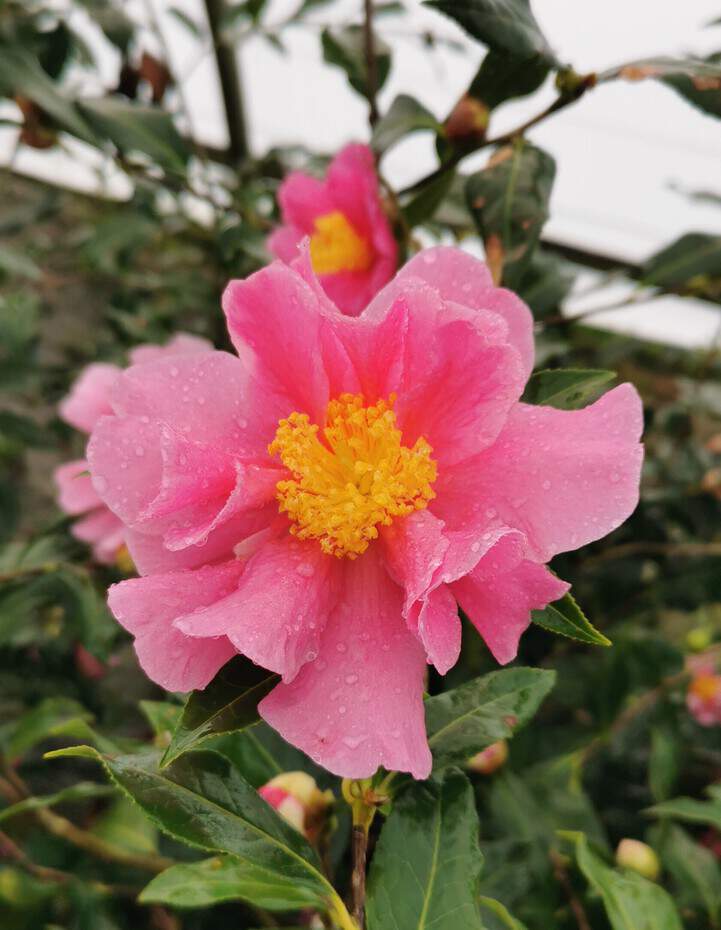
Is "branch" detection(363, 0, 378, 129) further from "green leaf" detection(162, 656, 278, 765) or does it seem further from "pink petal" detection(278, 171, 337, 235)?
"green leaf" detection(162, 656, 278, 765)

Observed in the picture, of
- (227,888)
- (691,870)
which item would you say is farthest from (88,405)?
(691,870)

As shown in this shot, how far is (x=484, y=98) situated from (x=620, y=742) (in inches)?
43.6

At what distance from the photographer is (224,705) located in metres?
0.51

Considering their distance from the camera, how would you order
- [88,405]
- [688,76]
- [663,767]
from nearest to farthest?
1. [688,76]
2. [88,405]
3. [663,767]

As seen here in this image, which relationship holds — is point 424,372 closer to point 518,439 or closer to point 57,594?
point 518,439

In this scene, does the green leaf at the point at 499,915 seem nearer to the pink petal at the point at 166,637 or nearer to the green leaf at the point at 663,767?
the pink petal at the point at 166,637

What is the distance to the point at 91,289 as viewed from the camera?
2799 mm

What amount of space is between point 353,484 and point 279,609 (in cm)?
13

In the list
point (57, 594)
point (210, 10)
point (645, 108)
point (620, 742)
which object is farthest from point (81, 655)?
point (645, 108)

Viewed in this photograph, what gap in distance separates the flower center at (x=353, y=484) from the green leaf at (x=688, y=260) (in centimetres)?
57

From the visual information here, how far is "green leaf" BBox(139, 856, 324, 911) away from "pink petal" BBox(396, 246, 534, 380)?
1.37 ft

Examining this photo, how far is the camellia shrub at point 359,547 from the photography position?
1.65 feet

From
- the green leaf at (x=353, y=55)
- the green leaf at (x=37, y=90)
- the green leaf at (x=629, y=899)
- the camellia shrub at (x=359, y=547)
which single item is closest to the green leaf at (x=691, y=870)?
the camellia shrub at (x=359, y=547)

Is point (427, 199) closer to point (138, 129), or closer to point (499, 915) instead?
point (138, 129)
